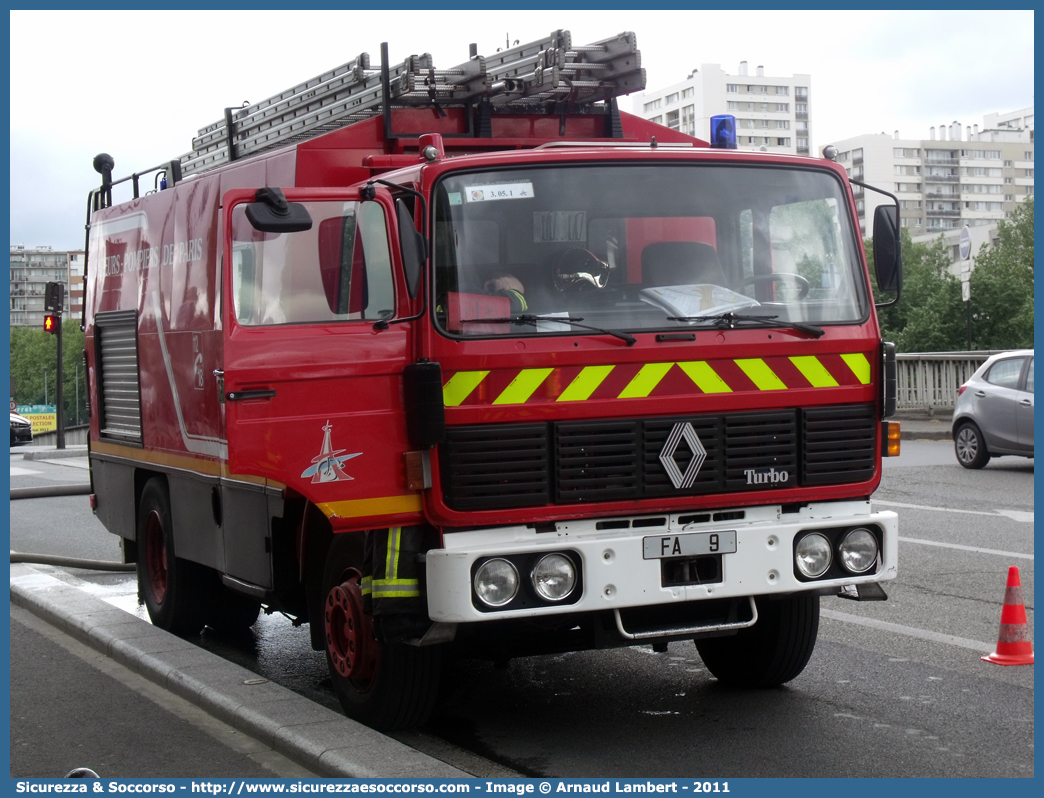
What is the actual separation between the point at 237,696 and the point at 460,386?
2060 millimetres

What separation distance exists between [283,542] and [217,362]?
968 mm

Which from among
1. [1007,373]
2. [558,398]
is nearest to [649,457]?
[558,398]

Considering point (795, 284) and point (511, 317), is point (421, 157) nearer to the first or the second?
point (511, 317)

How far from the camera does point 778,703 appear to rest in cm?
645

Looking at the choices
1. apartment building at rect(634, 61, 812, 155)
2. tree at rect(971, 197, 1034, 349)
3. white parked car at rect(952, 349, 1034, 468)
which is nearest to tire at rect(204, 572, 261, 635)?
white parked car at rect(952, 349, 1034, 468)

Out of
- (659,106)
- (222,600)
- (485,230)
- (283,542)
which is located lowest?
(222,600)

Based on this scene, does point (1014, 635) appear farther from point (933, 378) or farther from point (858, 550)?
point (933, 378)

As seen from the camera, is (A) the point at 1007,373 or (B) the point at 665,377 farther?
(A) the point at 1007,373

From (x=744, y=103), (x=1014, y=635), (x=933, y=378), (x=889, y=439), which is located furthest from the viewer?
(x=744, y=103)

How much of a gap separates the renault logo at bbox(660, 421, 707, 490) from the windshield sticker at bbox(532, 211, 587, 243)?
0.88m

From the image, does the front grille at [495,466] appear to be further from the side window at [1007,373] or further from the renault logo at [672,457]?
the side window at [1007,373]

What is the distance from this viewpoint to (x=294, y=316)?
5840 mm

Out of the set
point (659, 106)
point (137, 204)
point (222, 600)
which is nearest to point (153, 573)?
point (222, 600)

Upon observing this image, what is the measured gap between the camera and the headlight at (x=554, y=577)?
5566 millimetres
